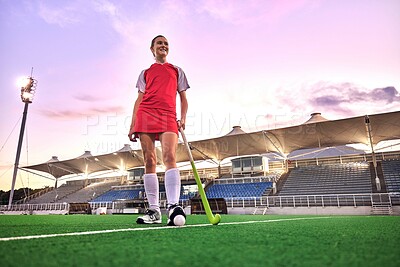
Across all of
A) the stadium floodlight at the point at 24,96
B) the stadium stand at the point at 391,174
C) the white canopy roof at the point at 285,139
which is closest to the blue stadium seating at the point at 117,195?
the white canopy roof at the point at 285,139

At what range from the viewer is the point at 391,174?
1898 cm

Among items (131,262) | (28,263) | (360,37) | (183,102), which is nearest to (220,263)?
A: (131,262)

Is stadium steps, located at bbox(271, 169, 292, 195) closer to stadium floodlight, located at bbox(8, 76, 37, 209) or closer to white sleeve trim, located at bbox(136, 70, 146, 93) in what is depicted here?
stadium floodlight, located at bbox(8, 76, 37, 209)

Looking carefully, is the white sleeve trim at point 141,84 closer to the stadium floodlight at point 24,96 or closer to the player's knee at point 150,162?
the player's knee at point 150,162

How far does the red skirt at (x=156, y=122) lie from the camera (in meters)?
2.64

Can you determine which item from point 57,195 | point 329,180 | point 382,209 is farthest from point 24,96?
point 382,209

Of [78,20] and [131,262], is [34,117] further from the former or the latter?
[131,262]

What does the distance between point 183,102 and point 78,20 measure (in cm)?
967

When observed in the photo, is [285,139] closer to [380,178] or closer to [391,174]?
[380,178]

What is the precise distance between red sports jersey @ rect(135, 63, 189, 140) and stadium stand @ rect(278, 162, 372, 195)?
58.7ft

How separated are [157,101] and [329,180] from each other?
20.2 metres

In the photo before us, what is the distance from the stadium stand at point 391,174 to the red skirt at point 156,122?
18735mm

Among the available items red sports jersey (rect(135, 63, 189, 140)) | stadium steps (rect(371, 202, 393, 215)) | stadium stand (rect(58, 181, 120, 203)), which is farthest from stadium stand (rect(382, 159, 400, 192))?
stadium stand (rect(58, 181, 120, 203))

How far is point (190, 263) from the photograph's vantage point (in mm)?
761
